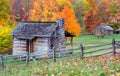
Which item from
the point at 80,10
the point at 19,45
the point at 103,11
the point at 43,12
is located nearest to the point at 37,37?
the point at 19,45

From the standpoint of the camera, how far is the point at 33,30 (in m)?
35.5

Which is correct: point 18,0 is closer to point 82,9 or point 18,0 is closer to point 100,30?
point 82,9

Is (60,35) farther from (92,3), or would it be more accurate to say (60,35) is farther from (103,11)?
(92,3)

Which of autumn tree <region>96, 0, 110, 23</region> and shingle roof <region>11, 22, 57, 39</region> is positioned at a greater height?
autumn tree <region>96, 0, 110, 23</region>

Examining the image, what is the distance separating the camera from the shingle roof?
34.6m

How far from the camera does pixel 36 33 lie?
34781 millimetres

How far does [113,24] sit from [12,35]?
6839 centimetres

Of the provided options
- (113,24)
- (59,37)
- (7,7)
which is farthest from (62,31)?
(113,24)

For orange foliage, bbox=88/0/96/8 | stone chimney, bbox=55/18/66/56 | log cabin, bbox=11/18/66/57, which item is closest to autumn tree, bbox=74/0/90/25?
orange foliage, bbox=88/0/96/8

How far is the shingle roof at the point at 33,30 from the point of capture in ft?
113

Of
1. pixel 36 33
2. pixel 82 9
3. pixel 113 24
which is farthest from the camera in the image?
pixel 82 9

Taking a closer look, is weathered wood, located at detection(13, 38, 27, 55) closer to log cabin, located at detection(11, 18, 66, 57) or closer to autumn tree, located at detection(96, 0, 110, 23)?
log cabin, located at detection(11, 18, 66, 57)

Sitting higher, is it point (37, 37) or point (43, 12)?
point (43, 12)

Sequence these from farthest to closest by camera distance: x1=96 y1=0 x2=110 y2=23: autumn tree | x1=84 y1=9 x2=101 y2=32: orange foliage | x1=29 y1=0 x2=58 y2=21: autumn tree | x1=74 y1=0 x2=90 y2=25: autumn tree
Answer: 1. x1=74 y1=0 x2=90 y2=25: autumn tree
2. x1=96 y1=0 x2=110 y2=23: autumn tree
3. x1=84 y1=9 x2=101 y2=32: orange foliage
4. x1=29 y1=0 x2=58 y2=21: autumn tree
